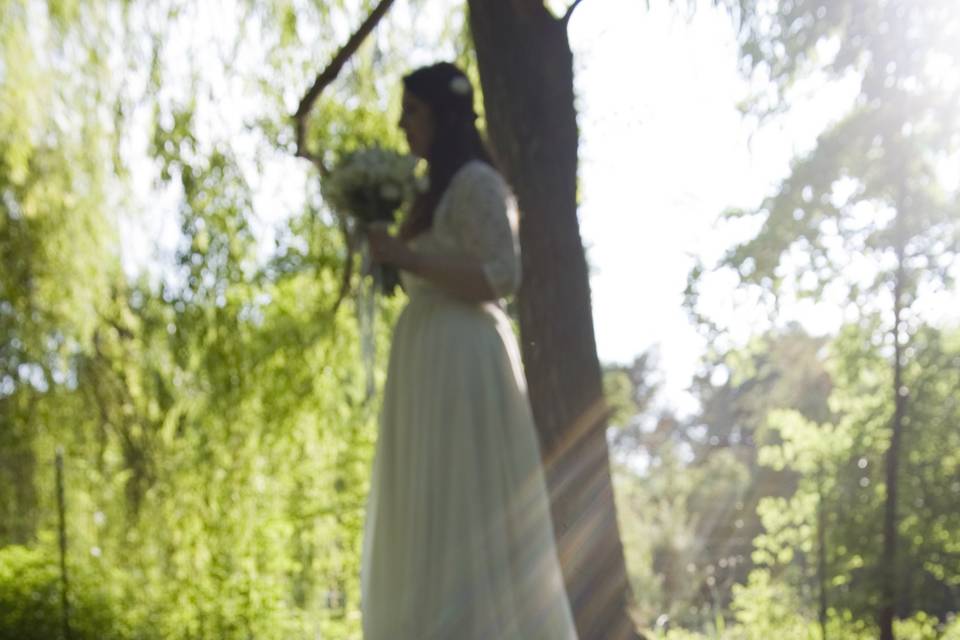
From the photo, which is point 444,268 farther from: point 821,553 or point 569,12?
point 821,553

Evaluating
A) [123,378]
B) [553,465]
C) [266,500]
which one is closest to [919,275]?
[266,500]

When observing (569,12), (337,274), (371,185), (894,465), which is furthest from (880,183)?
(371,185)

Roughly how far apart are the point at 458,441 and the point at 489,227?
46 centimetres

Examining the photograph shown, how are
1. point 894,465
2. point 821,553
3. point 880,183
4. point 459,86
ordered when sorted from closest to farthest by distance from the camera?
point 459,86 → point 894,465 → point 821,553 → point 880,183

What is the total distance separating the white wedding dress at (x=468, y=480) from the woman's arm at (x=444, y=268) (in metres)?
0.02

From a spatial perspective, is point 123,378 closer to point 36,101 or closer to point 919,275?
point 36,101

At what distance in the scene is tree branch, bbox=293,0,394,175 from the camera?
4.27m

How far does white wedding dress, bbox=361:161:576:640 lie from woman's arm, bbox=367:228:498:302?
2 cm

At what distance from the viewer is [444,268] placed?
2779mm

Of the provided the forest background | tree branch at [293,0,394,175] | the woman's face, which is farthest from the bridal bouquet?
the forest background

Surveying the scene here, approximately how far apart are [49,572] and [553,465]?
3966 millimetres

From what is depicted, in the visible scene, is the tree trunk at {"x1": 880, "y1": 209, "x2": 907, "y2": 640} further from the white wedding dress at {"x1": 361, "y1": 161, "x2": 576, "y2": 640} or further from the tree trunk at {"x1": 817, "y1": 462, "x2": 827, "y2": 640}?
the white wedding dress at {"x1": 361, "y1": 161, "x2": 576, "y2": 640}

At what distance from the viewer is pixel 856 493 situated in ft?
25.8

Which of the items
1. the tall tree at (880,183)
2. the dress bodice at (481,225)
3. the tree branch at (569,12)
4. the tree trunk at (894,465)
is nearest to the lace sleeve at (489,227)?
the dress bodice at (481,225)
